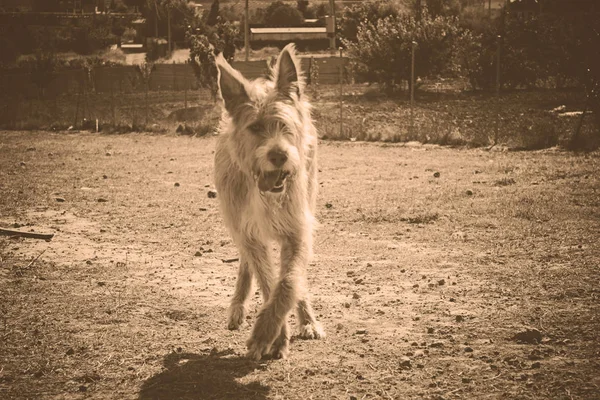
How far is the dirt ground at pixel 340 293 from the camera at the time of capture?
439 cm

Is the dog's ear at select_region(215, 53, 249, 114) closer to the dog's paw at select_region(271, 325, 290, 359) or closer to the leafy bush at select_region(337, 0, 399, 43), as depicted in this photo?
the dog's paw at select_region(271, 325, 290, 359)

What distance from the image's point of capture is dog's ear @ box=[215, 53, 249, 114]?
529 cm

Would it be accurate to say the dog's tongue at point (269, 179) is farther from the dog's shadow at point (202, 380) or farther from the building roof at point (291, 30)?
the building roof at point (291, 30)

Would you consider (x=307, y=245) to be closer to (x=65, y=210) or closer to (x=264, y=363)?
(x=264, y=363)

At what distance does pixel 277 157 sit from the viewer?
4957 millimetres

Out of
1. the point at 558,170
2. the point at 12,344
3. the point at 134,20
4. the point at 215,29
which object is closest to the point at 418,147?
the point at 558,170

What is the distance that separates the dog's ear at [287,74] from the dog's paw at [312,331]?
1.77 metres

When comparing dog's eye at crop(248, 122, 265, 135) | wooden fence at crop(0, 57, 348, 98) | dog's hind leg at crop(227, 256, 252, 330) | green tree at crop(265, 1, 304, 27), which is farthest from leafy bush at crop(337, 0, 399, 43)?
dog's eye at crop(248, 122, 265, 135)

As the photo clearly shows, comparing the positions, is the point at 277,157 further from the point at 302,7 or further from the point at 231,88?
the point at 302,7

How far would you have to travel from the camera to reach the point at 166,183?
12828mm

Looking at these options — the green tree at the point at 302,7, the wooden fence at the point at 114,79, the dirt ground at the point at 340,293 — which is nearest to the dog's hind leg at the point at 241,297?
the dirt ground at the point at 340,293

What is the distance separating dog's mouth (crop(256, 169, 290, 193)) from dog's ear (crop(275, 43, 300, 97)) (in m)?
0.67

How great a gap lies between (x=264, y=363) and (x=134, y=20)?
6364 centimetres

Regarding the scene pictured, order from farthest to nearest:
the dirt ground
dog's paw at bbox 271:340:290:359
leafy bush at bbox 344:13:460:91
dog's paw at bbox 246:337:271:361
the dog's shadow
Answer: leafy bush at bbox 344:13:460:91
dog's paw at bbox 271:340:290:359
dog's paw at bbox 246:337:271:361
the dirt ground
the dog's shadow
